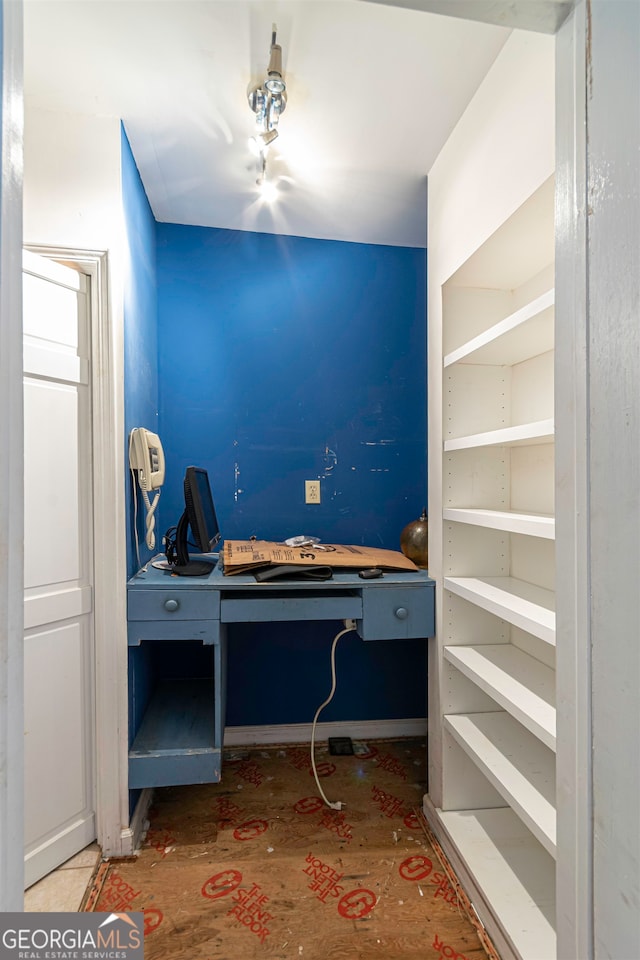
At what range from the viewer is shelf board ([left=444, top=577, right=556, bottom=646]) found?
1202 millimetres

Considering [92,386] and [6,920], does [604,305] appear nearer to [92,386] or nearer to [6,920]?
[6,920]

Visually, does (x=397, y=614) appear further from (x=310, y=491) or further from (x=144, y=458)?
(x=144, y=458)

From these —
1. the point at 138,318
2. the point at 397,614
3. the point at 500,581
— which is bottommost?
the point at 397,614

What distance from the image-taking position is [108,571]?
1.68 meters

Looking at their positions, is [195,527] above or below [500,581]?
above

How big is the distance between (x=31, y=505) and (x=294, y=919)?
1458 millimetres

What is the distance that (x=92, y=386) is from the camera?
170 centimetres

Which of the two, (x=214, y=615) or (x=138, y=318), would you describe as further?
(x=138, y=318)

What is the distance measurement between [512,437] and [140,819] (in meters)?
1.84

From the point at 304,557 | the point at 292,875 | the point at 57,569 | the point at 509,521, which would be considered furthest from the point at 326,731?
the point at 509,521

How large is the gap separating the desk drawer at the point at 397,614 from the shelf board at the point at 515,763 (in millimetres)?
323

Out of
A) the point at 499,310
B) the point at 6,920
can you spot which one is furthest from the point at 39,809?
the point at 499,310

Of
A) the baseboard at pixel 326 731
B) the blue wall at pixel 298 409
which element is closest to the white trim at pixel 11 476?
the blue wall at pixel 298 409

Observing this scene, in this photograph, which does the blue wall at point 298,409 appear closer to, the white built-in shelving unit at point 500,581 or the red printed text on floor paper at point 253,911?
the white built-in shelving unit at point 500,581
